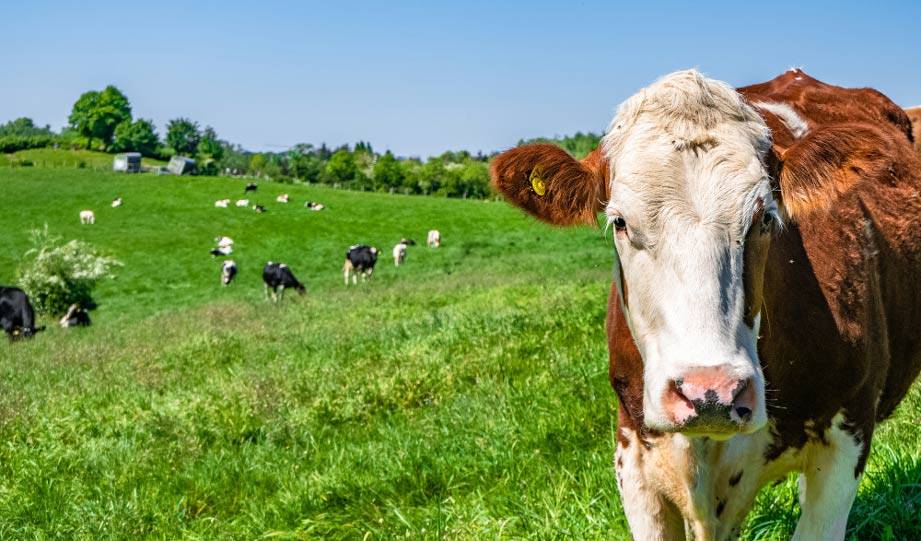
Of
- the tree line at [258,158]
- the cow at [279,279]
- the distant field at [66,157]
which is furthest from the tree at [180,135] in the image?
the cow at [279,279]

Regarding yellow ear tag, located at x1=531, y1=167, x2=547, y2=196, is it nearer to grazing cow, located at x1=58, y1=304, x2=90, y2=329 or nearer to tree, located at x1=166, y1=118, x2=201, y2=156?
grazing cow, located at x1=58, y1=304, x2=90, y2=329

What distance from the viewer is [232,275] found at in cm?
3597

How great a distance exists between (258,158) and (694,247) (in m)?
142

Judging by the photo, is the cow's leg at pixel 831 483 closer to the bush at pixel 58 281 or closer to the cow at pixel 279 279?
the cow at pixel 279 279

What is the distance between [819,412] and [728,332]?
2.91ft

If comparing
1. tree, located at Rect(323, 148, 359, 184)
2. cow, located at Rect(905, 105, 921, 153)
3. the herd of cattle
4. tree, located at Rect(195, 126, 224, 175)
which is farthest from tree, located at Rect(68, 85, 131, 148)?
cow, located at Rect(905, 105, 921, 153)

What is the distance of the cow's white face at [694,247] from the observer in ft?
7.63

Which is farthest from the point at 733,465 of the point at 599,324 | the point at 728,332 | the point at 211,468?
the point at 599,324

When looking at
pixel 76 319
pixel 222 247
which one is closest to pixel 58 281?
pixel 76 319

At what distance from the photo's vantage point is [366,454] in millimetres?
5758

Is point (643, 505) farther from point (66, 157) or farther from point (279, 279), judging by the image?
point (66, 157)

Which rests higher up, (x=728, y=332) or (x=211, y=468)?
(x=728, y=332)

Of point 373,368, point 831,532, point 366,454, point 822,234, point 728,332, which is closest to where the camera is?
point 728,332

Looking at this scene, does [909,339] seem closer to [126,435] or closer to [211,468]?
[211,468]
